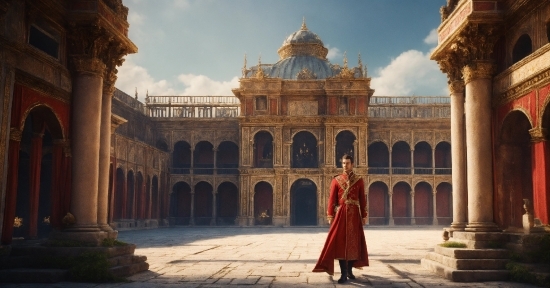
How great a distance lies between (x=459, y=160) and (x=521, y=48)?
2822 millimetres

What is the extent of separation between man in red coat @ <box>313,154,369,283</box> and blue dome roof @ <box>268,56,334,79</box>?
39.4 metres

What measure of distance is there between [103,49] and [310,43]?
41.3m

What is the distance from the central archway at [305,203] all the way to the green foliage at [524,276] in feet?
116

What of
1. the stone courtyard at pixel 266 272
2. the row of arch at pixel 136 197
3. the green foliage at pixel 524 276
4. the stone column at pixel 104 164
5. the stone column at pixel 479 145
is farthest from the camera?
the row of arch at pixel 136 197

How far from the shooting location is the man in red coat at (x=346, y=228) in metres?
9.63

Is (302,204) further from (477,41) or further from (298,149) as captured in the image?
(477,41)

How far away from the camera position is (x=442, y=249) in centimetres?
1148

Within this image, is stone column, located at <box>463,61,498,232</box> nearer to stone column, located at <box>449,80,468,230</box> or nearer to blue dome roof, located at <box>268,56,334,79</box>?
stone column, located at <box>449,80,468,230</box>

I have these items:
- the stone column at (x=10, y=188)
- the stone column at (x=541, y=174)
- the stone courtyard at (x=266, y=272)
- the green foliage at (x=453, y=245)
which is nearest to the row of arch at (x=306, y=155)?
the stone courtyard at (x=266, y=272)

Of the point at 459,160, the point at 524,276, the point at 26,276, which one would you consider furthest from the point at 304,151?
the point at 26,276

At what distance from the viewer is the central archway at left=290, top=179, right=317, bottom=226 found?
45.6 metres

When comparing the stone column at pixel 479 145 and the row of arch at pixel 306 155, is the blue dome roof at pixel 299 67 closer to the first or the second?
the row of arch at pixel 306 155

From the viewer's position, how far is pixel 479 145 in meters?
11.7

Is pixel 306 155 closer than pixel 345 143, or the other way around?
pixel 306 155
